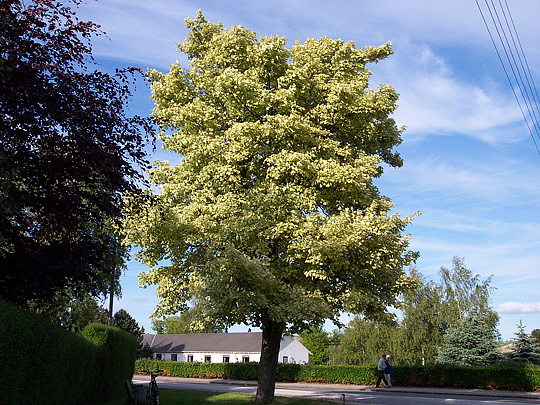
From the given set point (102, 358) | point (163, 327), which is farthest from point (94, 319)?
point (163, 327)

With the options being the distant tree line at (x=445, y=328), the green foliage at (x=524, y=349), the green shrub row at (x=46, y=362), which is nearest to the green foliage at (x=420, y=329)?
the distant tree line at (x=445, y=328)

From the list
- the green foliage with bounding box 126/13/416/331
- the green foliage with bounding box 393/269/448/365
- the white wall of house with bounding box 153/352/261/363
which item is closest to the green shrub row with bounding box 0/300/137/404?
the green foliage with bounding box 126/13/416/331

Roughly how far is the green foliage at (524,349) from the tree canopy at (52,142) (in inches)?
1129

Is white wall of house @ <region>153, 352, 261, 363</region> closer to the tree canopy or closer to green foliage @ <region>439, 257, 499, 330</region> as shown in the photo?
green foliage @ <region>439, 257, 499, 330</region>

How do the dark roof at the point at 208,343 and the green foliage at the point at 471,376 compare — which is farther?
the dark roof at the point at 208,343

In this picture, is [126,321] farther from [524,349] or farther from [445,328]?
[524,349]

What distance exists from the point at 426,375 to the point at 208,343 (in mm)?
42595

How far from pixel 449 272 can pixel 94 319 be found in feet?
117

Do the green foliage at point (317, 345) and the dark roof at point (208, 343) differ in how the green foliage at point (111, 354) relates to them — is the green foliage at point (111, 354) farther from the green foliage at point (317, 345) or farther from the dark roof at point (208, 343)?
the green foliage at point (317, 345)

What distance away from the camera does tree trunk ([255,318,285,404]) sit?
1520 centimetres

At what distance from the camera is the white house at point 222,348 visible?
6091cm

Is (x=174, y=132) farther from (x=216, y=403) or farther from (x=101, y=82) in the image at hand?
(x=216, y=403)

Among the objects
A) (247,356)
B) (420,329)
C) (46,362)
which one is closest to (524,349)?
(420,329)

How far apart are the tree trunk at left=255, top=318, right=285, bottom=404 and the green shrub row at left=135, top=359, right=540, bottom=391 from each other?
1720 centimetres
